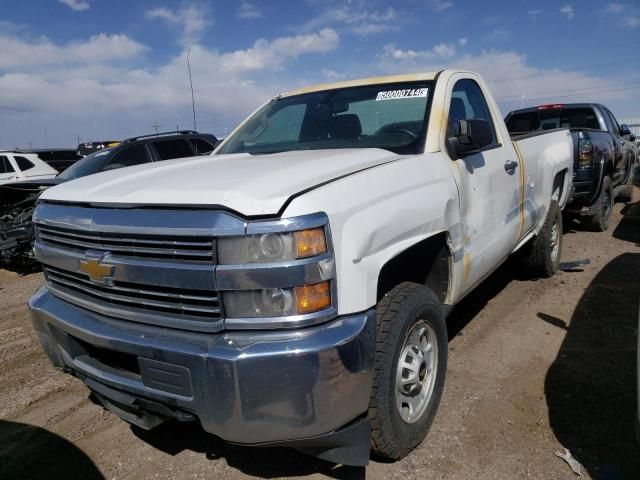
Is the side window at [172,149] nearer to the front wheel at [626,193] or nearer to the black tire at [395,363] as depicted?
the black tire at [395,363]

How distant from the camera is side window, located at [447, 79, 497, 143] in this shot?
3432mm

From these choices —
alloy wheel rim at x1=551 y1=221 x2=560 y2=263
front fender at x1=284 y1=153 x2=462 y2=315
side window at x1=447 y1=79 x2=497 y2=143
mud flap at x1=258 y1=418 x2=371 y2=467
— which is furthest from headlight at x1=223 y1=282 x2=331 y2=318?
alloy wheel rim at x1=551 y1=221 x2=560 y2=263

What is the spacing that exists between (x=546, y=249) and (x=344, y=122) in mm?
2831

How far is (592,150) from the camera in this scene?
7156 mm

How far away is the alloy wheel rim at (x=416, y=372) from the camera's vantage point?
2498 mm

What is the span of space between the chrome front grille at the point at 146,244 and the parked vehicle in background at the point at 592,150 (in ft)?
22.0

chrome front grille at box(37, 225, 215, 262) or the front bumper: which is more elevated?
chrome front grille at box(37, 225, 215, 262)

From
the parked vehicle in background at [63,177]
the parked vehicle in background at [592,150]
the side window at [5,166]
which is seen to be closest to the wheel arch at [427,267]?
the parked vehicle in background at [592,150]

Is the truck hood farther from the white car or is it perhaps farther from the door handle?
the white car

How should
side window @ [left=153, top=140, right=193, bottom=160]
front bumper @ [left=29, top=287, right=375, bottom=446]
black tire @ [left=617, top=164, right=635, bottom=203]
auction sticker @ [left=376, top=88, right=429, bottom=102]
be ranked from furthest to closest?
1. black tire @ [left=617, top=164, right=635, bottom=203]
2. side window @ [left=153, top=140, right=193, bottom=160]
3. auction sticker @ [left=376, top=88, right=429, bottom=102]
4. front bumper @ [left=29, top=287, right=375, bottom=446]

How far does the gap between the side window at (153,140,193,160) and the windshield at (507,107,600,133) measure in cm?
604

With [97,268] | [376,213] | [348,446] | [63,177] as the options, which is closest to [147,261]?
[97,268]

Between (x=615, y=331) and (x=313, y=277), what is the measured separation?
3242 mm

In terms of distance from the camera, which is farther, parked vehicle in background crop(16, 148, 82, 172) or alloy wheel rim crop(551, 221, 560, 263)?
parked vehicle in background crop(16, 148, 82, 172)
